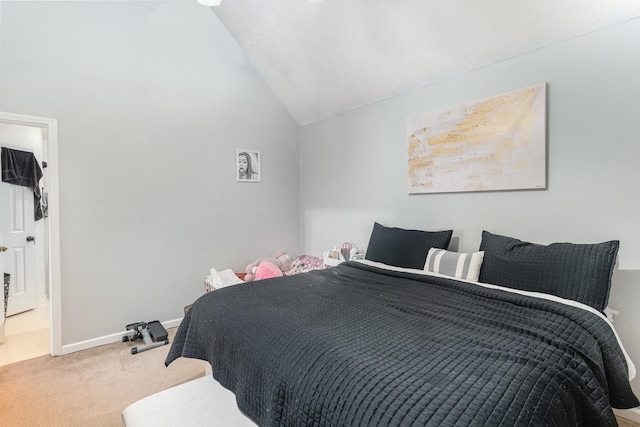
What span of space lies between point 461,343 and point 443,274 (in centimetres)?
102

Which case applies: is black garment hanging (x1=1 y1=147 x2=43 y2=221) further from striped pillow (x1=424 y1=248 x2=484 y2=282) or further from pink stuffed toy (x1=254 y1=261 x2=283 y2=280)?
striped pillow (x1=424 y1=248 x2=484 y2=282)

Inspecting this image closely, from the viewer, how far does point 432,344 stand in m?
1.15

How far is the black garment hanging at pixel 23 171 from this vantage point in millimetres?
3386

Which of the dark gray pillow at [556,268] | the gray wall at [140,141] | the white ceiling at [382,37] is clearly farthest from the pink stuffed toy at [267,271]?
the dark gray pillow at [556,268]

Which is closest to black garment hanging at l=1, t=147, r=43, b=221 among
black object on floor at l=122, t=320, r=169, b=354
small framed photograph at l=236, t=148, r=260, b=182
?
black object on floor at l=122, t=320, r=169, b=354

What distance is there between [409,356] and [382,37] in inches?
91.0

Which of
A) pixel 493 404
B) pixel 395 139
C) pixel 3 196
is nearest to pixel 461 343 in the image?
pixel 493 404

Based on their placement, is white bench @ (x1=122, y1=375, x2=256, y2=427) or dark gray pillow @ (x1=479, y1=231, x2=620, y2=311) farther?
dark gray pillow @ (x1=479, y1=231, x2=620, y2=311)

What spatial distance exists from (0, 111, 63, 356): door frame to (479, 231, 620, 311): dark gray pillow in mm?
3114

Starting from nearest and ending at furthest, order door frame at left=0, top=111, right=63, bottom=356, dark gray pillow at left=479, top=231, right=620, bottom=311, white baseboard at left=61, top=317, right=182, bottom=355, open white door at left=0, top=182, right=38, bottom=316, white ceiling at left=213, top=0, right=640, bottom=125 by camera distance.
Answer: dark gray pillow at left=479, top=231, right=620, bottom=311 < white ceiling at left=213, top=0, right=640, bottom=125 < door frame at left=0, top=111, right=63, bottom=356 < white baseboard at left=61, top=317, right=182, bottom=355 < open white door at left=0, top=182, right=38, bottom=316

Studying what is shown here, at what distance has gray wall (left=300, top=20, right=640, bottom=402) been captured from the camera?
1738 millimetres

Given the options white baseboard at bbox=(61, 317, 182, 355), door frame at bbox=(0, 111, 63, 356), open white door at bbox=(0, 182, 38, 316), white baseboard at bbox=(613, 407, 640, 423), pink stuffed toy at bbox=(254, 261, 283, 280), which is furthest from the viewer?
open white door at bbox=(0, 182, 38, 316)

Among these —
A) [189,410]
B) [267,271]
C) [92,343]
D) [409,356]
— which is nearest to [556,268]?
[409,356]

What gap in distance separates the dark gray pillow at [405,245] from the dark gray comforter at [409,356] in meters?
0.53
